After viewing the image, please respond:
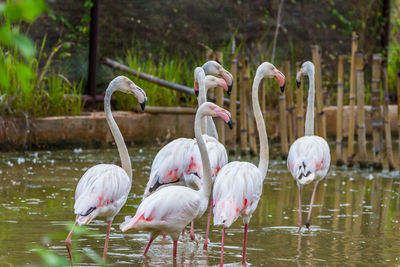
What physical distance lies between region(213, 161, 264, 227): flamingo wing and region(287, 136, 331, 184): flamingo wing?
102 cm

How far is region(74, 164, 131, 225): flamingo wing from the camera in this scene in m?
3.78

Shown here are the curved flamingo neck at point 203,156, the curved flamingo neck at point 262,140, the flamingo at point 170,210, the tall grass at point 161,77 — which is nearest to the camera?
the flamingo at point 170,210

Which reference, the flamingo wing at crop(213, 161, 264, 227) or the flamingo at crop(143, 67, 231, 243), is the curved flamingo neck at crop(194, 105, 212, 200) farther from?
the flamingo at crop(143, 67, 231, 243)

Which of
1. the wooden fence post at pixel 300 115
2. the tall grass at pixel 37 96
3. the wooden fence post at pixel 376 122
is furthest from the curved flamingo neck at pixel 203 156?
the tall grass at pixel 37 96

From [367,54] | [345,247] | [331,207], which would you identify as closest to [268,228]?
[345,247]

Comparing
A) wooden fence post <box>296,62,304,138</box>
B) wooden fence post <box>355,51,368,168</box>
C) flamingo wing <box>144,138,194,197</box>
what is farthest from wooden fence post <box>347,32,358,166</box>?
flamingo wing <box>144,138,194,197</box>

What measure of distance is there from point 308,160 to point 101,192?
2.11m

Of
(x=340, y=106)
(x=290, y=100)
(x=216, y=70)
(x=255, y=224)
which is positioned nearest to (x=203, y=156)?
(x=255, y=224)

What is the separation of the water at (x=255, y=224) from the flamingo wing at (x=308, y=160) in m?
0.42

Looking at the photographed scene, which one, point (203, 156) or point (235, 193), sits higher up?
point (203, 156)

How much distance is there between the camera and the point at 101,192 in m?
3.85

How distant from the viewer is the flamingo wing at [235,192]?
390 centimetres

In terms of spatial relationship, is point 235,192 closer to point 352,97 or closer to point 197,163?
point 197,163

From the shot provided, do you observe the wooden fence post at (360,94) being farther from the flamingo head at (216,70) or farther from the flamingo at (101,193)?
the flamingo at (101,193)
